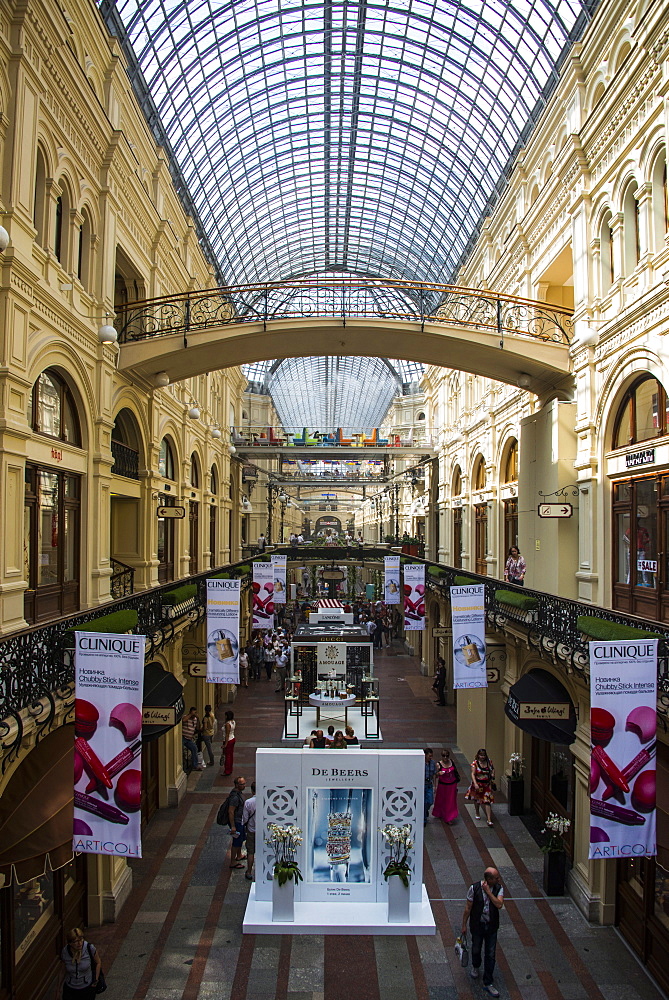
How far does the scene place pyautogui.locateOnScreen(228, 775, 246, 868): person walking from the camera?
11727mm

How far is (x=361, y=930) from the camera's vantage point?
27.5 feet

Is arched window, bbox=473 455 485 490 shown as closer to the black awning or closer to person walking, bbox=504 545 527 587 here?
person walking, bbox=504 545 527 587

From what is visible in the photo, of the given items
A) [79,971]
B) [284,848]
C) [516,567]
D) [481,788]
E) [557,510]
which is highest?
[557,510]

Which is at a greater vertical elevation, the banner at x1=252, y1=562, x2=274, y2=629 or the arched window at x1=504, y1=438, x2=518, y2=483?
the arched window at x1=504, y1=438, x2=518, y2=483

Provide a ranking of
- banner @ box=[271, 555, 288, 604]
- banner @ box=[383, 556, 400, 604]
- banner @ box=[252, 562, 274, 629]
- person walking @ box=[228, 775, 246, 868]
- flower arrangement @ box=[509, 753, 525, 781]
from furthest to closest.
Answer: banner @ box=[383, 556, 400, 604], banner @ box=[271, 555, 288, 604], banner @ box=[252, 562, 274, 629], flower arrangement @ box=[509, 753, 525, 781], person walking @ box=[228, 775, 246, 868]

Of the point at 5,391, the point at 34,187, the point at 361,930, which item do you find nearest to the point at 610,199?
the point at 34,187

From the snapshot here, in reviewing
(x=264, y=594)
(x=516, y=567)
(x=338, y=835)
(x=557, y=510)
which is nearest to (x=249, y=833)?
(x=338, y=835)

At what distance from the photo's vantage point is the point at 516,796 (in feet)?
46.4

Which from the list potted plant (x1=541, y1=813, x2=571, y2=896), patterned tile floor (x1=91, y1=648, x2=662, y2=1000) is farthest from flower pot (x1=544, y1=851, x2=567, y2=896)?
patterned tile floor (x1=91, y1=648, x2=662, y2=1000)

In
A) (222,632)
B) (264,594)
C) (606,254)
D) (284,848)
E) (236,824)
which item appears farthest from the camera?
(264,594)

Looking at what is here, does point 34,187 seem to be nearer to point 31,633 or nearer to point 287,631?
point 31,633

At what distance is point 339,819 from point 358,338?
10.6 metres

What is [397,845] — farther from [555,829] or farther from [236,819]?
[236,819]

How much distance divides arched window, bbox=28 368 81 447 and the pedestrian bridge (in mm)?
2559
